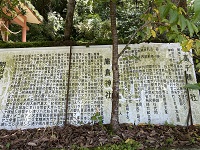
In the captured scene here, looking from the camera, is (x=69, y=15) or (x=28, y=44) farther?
(x=69, y=15)

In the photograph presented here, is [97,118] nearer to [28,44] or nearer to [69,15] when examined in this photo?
[28,44]

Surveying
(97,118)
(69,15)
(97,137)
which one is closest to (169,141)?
(97,137)

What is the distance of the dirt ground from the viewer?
9.16ft

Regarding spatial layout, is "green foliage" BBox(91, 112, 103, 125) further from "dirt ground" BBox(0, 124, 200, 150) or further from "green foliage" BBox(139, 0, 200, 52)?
"green foliage" BBox(139, 0, 200, 52)

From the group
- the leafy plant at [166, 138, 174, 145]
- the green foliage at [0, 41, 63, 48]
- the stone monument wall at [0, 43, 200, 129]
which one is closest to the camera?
the leafy plant at [166, 138, 174, 145]

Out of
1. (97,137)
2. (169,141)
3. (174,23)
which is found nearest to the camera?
(174,23)

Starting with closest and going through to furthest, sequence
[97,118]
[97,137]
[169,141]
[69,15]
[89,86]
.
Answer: [169,141] < [97,137] < [97,118] < [89,86] < [69,15]

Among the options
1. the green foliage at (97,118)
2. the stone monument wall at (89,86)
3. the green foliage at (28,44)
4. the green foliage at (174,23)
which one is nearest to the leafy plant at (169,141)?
the stone monument wall at (89,86)

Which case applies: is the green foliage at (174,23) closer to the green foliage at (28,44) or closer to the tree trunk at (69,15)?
the tree trunk at (69,15)

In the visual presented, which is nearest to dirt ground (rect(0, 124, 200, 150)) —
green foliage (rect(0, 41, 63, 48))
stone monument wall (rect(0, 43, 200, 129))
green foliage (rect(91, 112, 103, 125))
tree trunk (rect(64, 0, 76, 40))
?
green foliage (rect(91, 112, 103, 125))

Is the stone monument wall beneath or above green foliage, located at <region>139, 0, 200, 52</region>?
beneath

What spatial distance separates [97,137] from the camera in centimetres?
296

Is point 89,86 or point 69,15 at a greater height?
point 69,15

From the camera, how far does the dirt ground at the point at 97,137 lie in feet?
9.16
